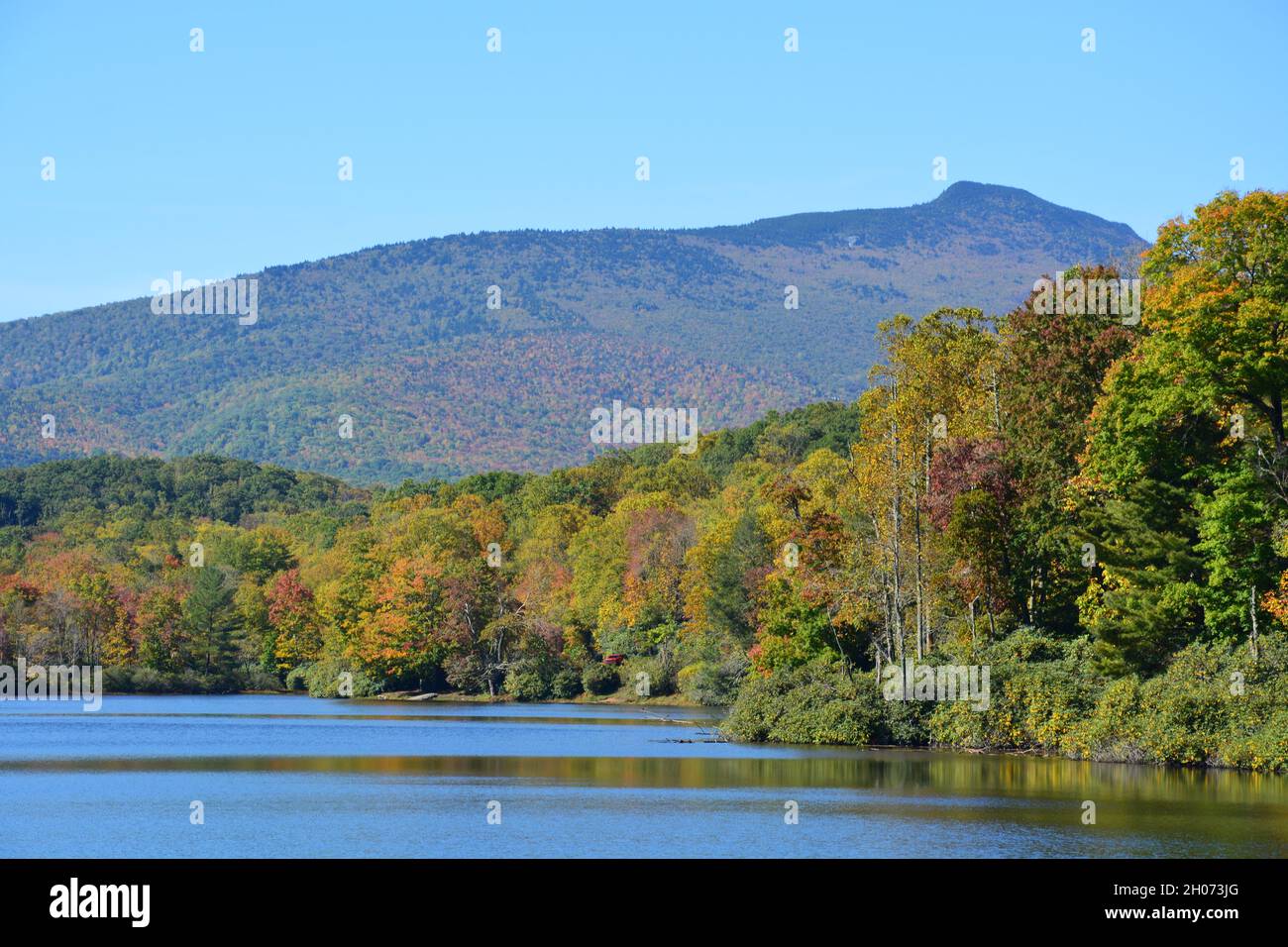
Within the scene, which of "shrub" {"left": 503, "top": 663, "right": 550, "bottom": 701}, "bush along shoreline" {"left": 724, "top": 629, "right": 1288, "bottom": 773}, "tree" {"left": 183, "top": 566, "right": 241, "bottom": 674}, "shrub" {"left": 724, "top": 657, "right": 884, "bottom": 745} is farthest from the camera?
"tree" {"left": 183, "top": 566, "right": 241, "bottom": 674}

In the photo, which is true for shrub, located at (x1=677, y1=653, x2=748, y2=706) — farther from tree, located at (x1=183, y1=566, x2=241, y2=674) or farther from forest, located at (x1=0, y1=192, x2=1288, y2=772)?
tree, located at (x1=183, y1=566, x2=241, y2=674)

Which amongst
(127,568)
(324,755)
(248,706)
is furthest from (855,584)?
(127,568)

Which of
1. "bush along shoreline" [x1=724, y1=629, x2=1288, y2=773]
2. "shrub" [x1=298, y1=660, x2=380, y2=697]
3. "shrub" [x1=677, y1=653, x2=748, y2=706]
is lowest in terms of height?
"shrub" [x1=298, y1=660, x2=380, y2=697]

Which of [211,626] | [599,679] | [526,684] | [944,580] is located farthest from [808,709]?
[211,626]

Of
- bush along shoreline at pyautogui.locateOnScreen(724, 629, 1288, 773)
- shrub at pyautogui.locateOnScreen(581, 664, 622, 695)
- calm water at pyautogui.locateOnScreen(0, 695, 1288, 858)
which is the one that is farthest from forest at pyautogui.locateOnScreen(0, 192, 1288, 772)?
calm water at pyautogui.locateOnScreen(0, 695, 1288, 858)

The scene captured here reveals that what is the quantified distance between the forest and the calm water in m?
2.56

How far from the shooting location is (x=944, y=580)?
186 feet

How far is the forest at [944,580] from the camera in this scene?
44.6 meters

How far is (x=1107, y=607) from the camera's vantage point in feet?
162

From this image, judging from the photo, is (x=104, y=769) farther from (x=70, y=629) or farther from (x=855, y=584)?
(x=70, y=629)

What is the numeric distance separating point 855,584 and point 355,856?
33131mm

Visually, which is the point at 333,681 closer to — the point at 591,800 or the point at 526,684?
the point at 526,684

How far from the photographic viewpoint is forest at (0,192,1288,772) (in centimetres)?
4462

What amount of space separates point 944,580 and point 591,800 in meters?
22.8
